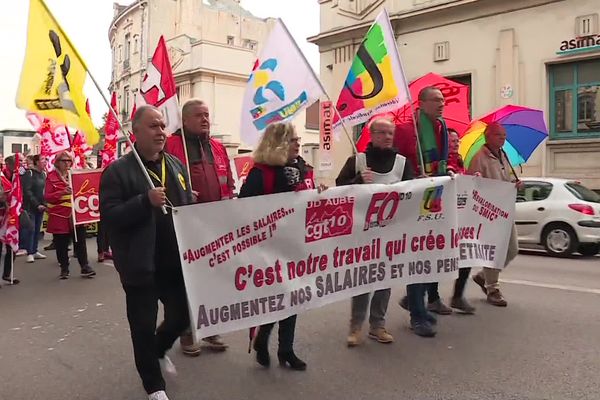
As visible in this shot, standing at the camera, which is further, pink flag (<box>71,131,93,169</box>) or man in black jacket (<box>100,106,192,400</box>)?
pink flag (<box>71,131,93,169</box>)

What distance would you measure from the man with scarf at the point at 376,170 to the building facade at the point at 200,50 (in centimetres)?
3010

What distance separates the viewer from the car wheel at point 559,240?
1075 cm

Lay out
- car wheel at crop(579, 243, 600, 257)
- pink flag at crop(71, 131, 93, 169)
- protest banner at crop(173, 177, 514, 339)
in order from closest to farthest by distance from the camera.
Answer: protest banner at crop(173, 177, 514, 339), car wheel at crop(579, 243, 600, 257), pink flag at crop(71, 131, 93, 169)

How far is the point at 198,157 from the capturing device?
4.88m

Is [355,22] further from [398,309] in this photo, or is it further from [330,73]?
[398,309]

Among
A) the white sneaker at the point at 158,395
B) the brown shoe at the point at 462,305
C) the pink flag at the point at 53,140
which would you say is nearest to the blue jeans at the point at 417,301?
the brown shoe at the point at 462,305

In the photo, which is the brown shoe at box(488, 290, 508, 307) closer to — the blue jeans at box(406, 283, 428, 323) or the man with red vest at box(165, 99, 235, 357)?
the blue jeans at box(406, 283, 428, 323)

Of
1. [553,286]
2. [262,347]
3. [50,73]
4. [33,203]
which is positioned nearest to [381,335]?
[262,347]

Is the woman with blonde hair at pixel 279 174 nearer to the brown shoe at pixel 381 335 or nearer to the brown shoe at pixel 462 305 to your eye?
the brown shoe at pixel 381 335

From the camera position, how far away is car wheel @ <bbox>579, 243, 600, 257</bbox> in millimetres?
10771

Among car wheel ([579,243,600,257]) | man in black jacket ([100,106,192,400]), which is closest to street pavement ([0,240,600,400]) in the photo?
man in black jacket ([100,106,192,400])

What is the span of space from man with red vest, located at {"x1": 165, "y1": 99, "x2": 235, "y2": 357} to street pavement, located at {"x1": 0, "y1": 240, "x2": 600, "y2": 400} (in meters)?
0.15

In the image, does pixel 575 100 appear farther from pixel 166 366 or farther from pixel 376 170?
pixel 166 366

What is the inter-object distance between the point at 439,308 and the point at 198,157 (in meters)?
2.74
